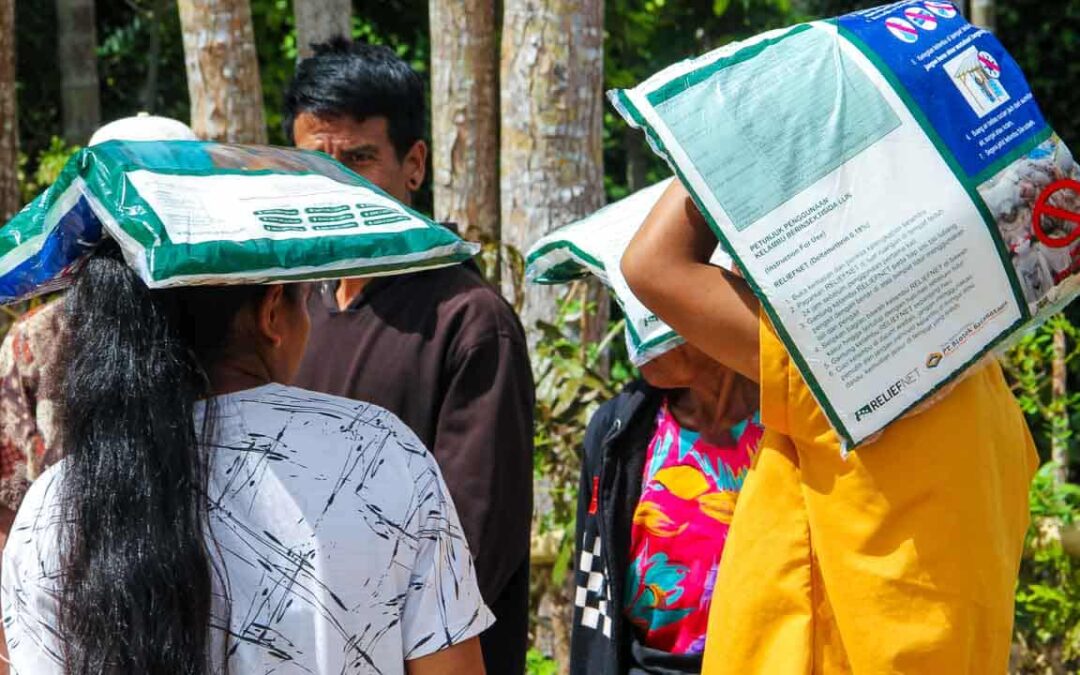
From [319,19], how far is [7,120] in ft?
5.24

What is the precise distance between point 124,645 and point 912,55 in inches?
48.5

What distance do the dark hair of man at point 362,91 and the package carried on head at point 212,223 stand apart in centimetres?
134

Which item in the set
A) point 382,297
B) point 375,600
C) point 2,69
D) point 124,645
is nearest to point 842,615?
point 375,600

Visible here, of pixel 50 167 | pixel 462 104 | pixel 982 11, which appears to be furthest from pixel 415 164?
pixel 50 167

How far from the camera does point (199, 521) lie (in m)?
1.66

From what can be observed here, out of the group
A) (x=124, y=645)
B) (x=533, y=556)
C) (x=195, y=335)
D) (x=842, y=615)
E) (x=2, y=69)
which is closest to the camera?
(x=124, y=645)

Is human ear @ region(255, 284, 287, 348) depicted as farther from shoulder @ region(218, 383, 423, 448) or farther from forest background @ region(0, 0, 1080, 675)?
forest background @ region(0, 0, 1080, 675)

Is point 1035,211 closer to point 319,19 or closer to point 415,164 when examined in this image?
point 415,164

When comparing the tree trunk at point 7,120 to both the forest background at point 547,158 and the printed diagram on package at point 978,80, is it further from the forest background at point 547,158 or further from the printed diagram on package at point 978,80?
the printed diagram on package at point 978,80

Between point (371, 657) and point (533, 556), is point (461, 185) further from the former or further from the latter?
point (371, 657)

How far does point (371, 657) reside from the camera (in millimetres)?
1731

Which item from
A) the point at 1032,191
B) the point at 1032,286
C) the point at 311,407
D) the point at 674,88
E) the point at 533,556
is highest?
the point at 674,88

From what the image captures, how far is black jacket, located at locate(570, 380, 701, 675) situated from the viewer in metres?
2.69

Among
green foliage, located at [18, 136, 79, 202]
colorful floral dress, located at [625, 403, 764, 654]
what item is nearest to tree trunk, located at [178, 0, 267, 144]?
colorful floral dress, located at [625, 403, 764, 654]
